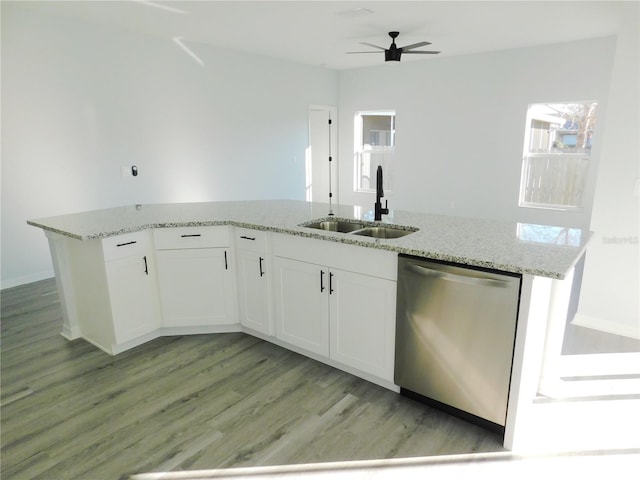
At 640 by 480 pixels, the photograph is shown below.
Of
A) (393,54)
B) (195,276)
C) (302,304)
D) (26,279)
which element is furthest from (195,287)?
(393,54)

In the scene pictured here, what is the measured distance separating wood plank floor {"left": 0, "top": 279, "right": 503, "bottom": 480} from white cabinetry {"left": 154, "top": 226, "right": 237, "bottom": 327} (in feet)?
0.66

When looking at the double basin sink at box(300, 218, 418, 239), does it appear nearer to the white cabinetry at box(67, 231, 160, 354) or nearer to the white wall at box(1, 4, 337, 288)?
the white cabinetry at box(67, 231, 160, 354)

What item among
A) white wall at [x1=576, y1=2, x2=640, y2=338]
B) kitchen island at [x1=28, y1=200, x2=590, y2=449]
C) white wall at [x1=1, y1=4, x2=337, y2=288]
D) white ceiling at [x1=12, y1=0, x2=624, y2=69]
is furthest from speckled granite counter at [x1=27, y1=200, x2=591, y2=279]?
white ceiling at [x1=12, y1=0, x2=624, y2=69]

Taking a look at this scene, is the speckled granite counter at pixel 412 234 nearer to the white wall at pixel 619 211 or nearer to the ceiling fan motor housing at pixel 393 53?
the white wall at pixel 619 211

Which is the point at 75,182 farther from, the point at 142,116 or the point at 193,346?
the point at 193,346

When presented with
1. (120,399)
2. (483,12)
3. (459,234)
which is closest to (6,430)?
(120,399)

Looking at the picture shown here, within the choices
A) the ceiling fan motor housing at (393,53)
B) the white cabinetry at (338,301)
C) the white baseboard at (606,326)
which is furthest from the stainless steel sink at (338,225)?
the ceiling fan motor housing at (393,53)

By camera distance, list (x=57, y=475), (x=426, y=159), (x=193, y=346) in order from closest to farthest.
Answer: (x=57, y=475)
(x=193, y=346)
(x=426, y=159)

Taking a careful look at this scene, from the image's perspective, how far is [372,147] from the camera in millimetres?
7789

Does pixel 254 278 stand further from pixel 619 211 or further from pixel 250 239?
pixel 619 211

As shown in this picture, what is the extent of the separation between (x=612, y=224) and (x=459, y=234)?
167cm

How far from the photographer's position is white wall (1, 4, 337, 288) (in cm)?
397

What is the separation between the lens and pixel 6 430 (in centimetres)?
200

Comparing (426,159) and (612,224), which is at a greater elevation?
(426,159)
